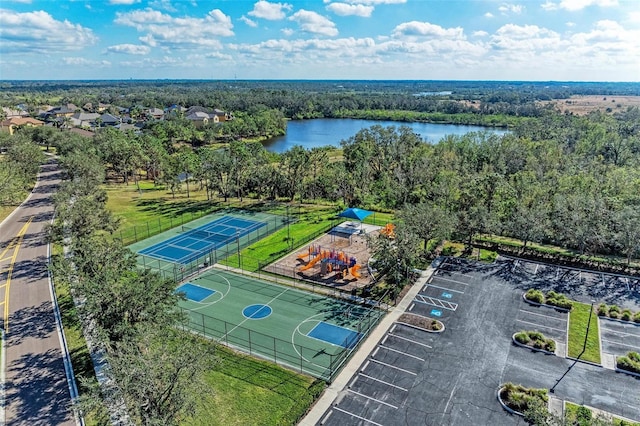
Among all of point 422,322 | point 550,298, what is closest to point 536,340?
point 550,298

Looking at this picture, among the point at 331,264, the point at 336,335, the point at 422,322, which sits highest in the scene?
the point at 331,264

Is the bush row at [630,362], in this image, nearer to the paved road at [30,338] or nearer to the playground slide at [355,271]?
the playground slide at [355,271]

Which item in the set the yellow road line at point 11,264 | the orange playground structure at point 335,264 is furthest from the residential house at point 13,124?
the orange playground structure at point 335,264

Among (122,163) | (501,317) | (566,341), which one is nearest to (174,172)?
(122,163)

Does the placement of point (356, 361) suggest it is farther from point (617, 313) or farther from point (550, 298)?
point (617, 313)

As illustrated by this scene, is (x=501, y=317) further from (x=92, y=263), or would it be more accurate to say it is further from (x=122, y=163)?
(x=122, y=163)

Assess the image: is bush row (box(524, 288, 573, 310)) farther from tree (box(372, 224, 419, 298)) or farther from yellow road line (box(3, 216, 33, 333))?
yellow road line (box(3, 216, 33, 333))

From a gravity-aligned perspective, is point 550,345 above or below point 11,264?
below
